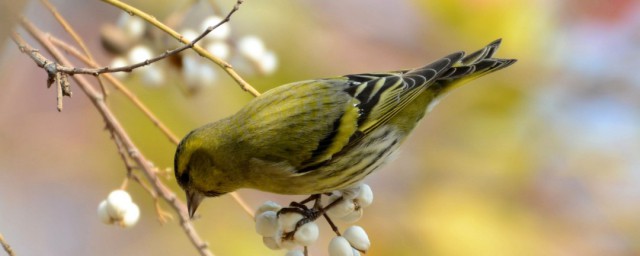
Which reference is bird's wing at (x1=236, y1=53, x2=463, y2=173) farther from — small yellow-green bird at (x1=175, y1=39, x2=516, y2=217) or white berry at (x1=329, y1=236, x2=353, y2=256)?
white berry at (x1=329, y1=236, x2=353, y2=256)

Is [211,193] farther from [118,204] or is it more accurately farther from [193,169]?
[118,204]

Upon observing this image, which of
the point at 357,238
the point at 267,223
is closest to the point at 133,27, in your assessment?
the point at 267,223

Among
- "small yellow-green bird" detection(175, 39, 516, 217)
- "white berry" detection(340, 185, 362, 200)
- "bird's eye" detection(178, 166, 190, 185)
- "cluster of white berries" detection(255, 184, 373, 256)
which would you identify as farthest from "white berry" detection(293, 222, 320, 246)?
"bird's eye" detection(178, 166, 190, 185)

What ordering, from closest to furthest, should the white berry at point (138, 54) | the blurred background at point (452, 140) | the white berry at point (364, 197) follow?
the white berry at point (364, 197), the white berry at point (138, 54), the blurred background at point (452, 140)

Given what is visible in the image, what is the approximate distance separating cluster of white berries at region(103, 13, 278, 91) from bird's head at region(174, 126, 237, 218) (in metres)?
0.19

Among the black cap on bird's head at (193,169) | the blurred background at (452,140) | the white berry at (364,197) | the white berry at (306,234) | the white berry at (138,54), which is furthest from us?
the blurred background at (452,140)

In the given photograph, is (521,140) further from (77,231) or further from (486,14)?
(77,231)

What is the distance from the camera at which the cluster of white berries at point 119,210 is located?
1.39 meters

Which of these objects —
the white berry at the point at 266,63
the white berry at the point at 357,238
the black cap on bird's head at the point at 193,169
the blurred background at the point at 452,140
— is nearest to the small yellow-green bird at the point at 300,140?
the black cap on bird's head at the point at 193,169

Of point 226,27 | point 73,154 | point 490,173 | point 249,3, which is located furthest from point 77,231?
point 490,173

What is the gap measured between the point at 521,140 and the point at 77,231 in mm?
1566

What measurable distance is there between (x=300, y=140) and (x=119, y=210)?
39 centimetres

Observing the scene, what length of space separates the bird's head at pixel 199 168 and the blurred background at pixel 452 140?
76cm

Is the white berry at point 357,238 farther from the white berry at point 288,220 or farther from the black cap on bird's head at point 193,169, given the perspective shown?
the black cap on bird's head at point 193,169
